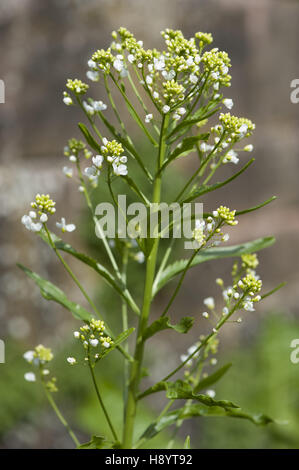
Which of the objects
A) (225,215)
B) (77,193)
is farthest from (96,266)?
(77,193)

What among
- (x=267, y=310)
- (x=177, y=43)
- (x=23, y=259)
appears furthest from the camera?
(x=267, y=310)

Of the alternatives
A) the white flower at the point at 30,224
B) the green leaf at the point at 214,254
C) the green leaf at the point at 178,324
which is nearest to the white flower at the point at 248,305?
the green leaf at the point at 178,324

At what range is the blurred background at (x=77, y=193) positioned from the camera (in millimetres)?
4406

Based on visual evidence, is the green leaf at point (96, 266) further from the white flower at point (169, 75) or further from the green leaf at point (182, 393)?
the white flower at point (169, 75)

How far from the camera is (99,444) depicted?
4.46ft

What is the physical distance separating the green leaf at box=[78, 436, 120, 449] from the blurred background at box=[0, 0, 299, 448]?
2856 mm

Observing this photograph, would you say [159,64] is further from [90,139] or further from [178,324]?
[178,324]

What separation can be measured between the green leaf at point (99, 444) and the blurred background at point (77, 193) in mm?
2856

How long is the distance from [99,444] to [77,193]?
3.39m

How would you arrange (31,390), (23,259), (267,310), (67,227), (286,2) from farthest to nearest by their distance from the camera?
1. (267,310)
2. (286,2)
3. (23,259)
4. (31,390)
5. (67,227)

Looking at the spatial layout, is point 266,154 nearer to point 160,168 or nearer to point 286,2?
point 286,2
